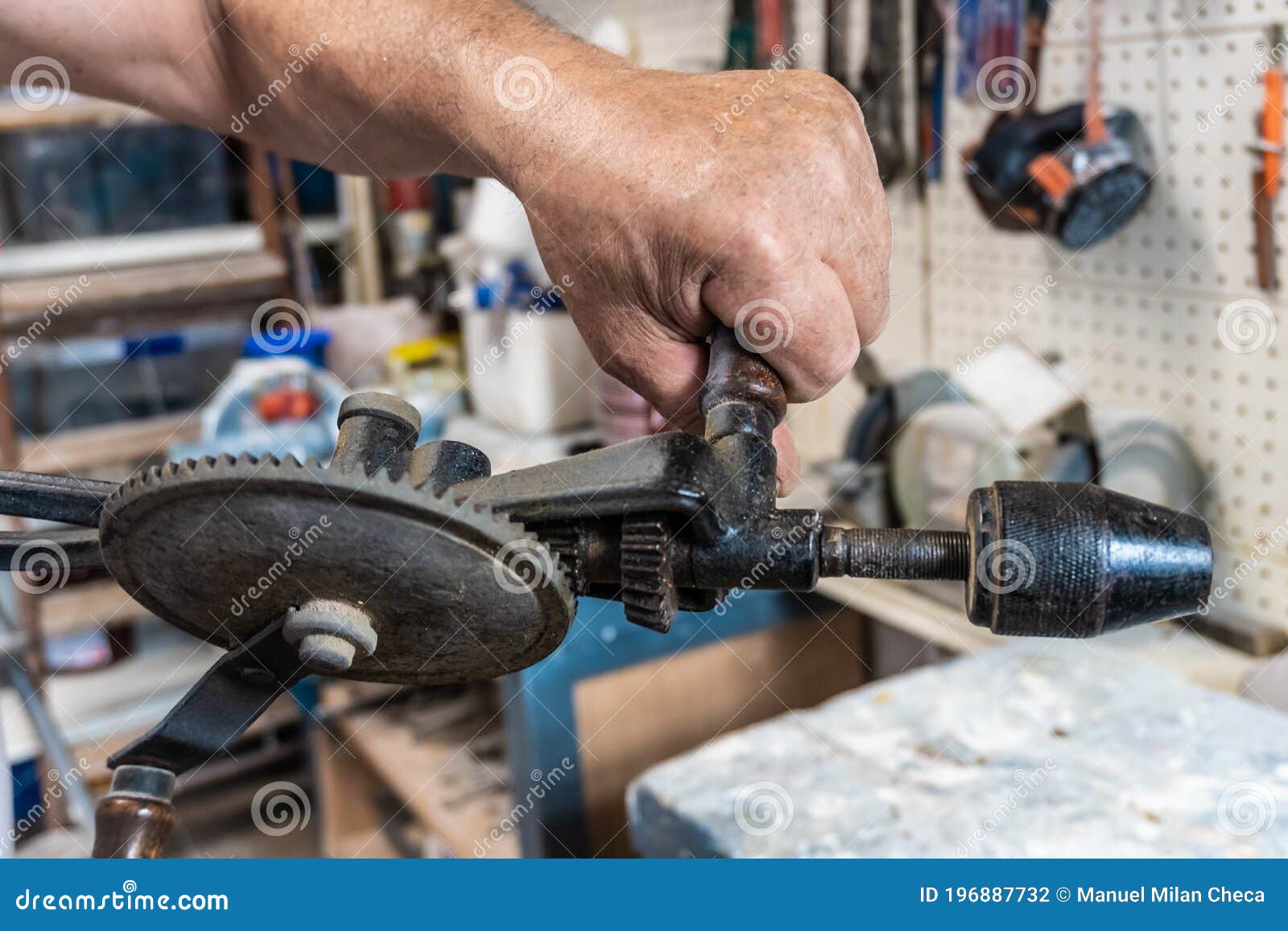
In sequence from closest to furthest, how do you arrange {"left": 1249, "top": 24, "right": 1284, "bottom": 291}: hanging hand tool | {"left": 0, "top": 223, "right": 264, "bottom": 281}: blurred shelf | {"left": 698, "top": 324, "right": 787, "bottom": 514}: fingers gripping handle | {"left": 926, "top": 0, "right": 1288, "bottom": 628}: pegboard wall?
1. {"left": 698, "top": 324, "right": 787, "bottom": 514}: fingers gripping handle
2. {"left": 1249, "top": 24, "right": 1284, "bottom": 291}: hanging hand tool
3. {"left": 926, "top": 0, "right": 1288, "bottom": 628}: pegboard wall
4. {"left": 0, "top": 223, "right": 264, "bottom": 281}: blurred shelf

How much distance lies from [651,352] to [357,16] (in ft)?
Result: 0.86

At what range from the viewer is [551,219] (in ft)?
2.03

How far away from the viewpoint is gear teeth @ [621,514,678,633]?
1.59 ft

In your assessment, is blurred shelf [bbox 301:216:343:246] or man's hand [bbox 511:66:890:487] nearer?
man's hand [bbox 511:66:890:487]

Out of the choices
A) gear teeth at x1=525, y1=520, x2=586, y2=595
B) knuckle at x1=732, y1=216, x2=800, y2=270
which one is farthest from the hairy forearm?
gear teeth at x1=525, y1=520, x2=586, y2=595

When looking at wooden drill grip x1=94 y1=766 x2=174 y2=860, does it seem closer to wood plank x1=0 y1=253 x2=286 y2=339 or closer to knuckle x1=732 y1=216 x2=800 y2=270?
knuckle x1=732 y1=216 x2=800 y2=270

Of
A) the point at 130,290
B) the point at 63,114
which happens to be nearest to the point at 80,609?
the point at 130,290

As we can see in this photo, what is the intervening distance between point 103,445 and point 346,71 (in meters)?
1.74

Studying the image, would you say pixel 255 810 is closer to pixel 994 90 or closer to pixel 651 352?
pixel 994 90

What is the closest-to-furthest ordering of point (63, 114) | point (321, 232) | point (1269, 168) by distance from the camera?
point (1269, 168), point (63, 114), point (321, 232)

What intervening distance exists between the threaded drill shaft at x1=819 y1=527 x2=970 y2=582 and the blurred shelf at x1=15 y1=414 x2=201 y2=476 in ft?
6.47

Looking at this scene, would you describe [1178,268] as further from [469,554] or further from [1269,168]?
[469,554]

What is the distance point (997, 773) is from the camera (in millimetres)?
1096
